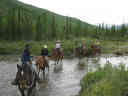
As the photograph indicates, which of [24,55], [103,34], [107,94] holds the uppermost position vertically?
[103,34]

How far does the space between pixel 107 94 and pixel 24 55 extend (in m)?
4.51

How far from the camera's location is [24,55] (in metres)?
8.76

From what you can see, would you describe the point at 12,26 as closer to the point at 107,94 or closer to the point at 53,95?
the point at 53,95

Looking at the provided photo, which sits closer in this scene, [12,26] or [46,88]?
[46,88]

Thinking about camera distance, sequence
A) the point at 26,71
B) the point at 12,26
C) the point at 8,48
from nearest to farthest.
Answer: the point at 26,71 → the point at 8,48 → the point at 12,26

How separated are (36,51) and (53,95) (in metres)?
15.4

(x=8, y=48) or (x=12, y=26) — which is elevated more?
(x=12, y=26)

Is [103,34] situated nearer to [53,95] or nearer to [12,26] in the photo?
[12,26]

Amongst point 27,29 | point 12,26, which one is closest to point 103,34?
point 27,29

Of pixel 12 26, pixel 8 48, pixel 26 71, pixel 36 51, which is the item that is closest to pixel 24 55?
pixel 26 71

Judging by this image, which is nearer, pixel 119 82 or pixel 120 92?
pixel 120 92

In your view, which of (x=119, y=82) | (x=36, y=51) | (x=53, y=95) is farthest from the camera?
(x=36, y=51)

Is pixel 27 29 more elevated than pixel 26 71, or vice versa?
pixel 27 29

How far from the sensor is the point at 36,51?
2369 cm
